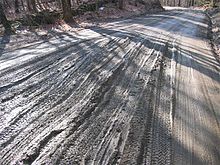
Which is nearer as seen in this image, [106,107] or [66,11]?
[106,107]

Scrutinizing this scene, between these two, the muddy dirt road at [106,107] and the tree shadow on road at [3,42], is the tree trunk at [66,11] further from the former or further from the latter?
the muddy dirt road at [106,107]

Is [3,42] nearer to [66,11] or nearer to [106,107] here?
Answer: [106,107]

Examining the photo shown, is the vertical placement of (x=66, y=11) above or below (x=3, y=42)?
above

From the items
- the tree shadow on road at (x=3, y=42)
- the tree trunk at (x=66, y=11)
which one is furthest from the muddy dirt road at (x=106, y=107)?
the tree trunk at (x=66, y=11)

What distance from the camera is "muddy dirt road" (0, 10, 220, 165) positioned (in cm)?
381

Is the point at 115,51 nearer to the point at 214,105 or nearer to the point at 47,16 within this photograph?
the point at 214,105

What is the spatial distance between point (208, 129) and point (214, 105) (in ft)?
3.55

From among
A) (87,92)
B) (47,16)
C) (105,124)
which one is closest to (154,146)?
(105,124)

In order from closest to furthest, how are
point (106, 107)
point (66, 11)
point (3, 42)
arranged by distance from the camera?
point (106, 107)
point (3, 42)
point (66, 11)

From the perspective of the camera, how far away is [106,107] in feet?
16.2

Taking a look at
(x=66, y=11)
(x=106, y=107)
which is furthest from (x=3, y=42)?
(x=66, y=11)

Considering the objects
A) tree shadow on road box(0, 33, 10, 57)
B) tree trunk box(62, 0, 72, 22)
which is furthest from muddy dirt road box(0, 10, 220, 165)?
tree trunk box(62, 0, 72, 22)

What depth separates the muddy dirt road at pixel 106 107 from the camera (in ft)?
→ 12.5

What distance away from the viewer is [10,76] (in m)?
6.00
